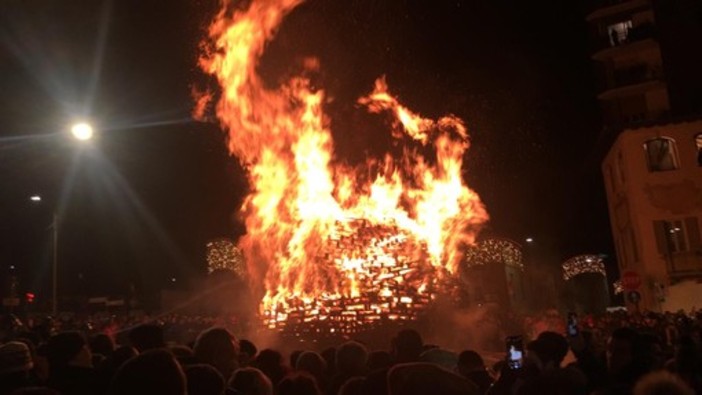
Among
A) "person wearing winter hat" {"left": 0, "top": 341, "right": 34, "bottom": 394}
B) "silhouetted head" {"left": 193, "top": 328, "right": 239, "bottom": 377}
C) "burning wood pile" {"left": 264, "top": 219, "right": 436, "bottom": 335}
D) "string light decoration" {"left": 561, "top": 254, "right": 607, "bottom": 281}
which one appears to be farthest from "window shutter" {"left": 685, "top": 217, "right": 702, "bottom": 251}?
"person wearing winter hat" {"left": 0, "top": 341, "right": 34, "bottom": 394}

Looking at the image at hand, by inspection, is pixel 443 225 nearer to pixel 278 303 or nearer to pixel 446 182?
pixel 446 182

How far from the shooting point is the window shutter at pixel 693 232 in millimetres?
26422

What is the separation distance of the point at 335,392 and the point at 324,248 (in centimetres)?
796

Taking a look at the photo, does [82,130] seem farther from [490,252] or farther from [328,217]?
[490,252]

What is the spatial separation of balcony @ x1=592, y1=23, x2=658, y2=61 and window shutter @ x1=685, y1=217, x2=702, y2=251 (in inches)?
363

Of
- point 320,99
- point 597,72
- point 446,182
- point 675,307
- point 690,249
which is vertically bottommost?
point 675,307

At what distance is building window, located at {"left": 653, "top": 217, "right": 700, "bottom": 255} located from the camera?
26594 millimetres

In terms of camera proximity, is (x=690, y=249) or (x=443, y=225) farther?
(x=690, y=249)

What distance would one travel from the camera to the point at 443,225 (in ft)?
50.7

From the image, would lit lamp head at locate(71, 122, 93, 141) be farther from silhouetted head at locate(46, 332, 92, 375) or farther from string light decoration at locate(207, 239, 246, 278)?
string light decoration at locate(207, 239, 246, 278)

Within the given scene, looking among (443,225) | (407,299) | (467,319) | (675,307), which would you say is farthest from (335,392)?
(675,307)

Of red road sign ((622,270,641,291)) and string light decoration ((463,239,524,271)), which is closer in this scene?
red road sign ((622,270,641,291))

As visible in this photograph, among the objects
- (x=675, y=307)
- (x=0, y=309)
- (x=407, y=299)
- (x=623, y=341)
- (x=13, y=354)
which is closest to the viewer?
(x=13, y=354)

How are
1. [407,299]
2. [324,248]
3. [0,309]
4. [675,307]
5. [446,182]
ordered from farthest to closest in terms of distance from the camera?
[0,309], [675,307], [446,182], [324,248], [407,299]
